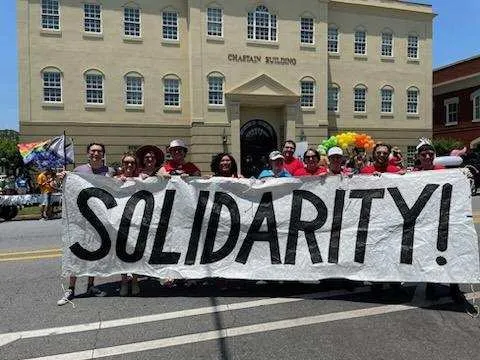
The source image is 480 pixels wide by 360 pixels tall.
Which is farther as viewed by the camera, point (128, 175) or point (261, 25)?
point (261, 25)

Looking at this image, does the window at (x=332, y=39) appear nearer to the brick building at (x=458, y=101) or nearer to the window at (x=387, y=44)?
the window at (x=387, y=44)

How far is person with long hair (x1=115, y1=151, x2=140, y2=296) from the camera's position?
603 centimetres

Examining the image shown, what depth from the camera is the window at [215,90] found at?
30592 millimetres

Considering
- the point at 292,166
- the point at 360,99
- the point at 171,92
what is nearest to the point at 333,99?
the point at 360,99

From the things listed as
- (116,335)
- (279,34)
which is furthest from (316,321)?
(279,34)

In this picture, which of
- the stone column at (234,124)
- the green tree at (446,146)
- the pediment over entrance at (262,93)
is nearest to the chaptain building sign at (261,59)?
the pediment over entrance at (262,93)

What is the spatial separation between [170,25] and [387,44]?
15115 mm

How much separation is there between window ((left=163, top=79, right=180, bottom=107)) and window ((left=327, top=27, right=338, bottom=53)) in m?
10.6

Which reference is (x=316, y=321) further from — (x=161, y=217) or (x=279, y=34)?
(x=279, y=34)

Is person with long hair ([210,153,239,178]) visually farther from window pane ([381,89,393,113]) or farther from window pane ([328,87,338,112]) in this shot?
window pane ([381,89,393,113])

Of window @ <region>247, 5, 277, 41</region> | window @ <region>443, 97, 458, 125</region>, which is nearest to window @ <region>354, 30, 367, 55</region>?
window @ <region>247, 5, 277, 41</region>

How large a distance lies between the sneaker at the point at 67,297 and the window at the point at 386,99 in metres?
32.4

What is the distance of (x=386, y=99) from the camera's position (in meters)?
35.7

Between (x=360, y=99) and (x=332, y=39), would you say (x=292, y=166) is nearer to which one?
(x=332, y=39)
